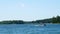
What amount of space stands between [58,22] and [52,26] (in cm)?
176

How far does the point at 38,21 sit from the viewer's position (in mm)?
18359

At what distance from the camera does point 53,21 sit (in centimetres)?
2400

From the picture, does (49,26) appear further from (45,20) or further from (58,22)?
(45,20)

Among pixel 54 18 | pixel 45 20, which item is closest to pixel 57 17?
pixel 54 18

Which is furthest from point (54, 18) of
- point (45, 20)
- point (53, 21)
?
point (45, 20)

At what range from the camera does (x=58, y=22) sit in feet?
81.8

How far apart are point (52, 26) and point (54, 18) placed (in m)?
1.38

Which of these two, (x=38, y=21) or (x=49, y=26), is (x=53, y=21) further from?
(x=38, y=21)

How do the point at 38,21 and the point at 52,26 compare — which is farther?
the point at 52,26

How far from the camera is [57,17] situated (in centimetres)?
2475

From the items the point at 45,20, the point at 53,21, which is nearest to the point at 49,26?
the point at 53,21

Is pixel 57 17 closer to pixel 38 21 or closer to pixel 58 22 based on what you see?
pixel 58 22

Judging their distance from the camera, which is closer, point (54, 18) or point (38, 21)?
point (38, 21)

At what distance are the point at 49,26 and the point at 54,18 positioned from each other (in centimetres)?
134
